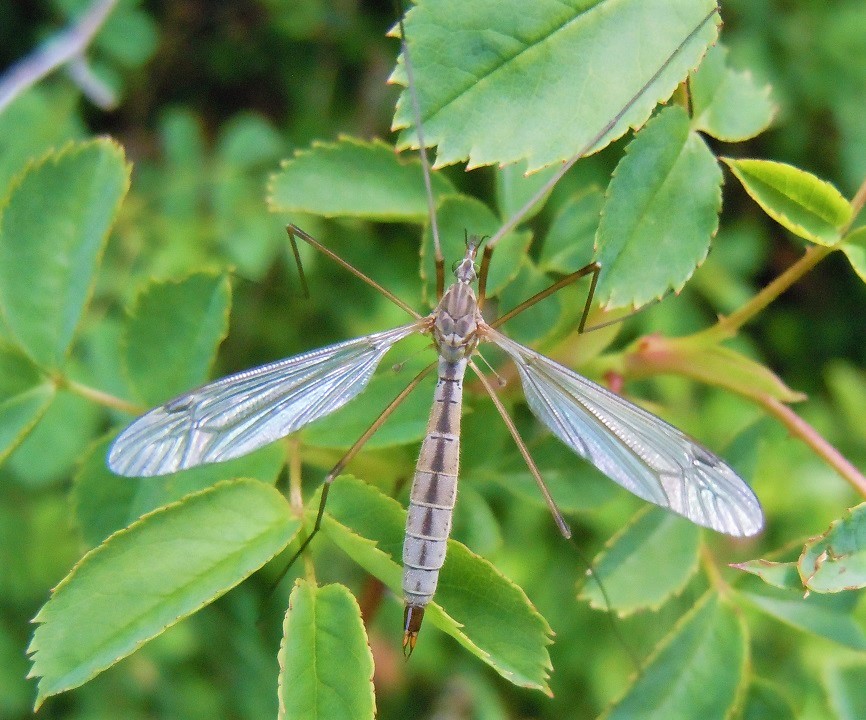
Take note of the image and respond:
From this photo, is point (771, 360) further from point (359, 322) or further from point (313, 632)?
point (313, 632)

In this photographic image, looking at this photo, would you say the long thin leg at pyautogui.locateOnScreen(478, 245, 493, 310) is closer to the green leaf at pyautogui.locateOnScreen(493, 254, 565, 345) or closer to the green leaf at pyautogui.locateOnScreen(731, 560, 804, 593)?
the green leaf at pyautogui.locateOnScreen(493, 254, 565, 345)

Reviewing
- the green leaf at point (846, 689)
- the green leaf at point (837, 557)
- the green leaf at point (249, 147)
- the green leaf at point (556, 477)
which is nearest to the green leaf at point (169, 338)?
the green leaf at point (556, 477)

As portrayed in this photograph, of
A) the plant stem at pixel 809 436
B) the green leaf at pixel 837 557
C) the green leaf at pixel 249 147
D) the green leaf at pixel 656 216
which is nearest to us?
the green leaf at pixel 837 557

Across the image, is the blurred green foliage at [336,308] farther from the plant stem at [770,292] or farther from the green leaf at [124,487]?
the green leaf at [124,487]

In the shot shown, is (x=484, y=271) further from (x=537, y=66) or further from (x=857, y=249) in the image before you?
(x=857, y=249)

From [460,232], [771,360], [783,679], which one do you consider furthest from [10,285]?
[771,360]

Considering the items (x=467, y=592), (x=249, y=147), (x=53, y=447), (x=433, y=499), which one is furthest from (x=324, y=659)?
(x=249, y=147)
